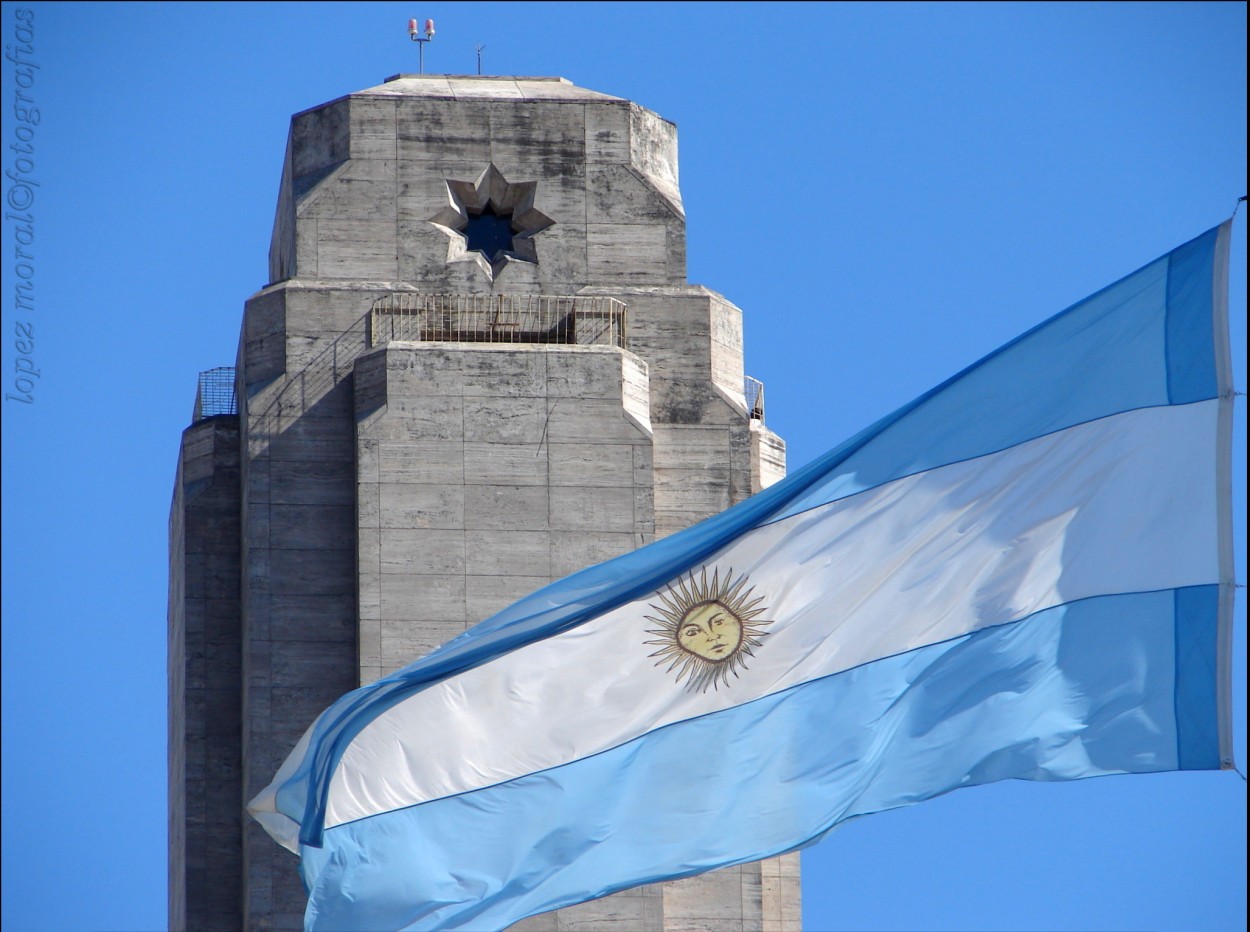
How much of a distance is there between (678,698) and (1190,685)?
254 inches

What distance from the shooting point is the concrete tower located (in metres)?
51.3

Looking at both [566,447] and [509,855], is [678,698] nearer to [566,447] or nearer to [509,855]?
[509,855]

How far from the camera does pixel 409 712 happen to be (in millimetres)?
39094

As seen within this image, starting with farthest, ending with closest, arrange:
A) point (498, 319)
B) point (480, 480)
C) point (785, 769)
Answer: point (498, 319), point (480, 480), point (785, 769)

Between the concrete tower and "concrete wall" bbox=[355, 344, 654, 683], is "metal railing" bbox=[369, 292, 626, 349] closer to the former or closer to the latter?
the concrete tower

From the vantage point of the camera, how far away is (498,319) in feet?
177

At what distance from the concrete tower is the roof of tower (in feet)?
0.32

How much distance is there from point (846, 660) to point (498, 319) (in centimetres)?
1756

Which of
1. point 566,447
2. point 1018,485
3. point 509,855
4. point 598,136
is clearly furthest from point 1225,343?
point 598,136

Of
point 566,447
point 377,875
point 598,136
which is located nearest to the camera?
point 377,875

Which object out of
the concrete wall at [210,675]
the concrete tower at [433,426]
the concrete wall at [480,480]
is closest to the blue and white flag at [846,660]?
the concrete wall at [480,480]

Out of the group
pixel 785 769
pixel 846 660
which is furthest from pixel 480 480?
pixel 785 769

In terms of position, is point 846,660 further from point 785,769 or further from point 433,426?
point 433,426

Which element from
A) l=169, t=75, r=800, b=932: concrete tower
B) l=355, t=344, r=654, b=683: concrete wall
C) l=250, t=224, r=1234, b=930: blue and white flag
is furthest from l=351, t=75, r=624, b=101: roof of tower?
l=250, t=224, r=1234, b=930: blue and white flag
